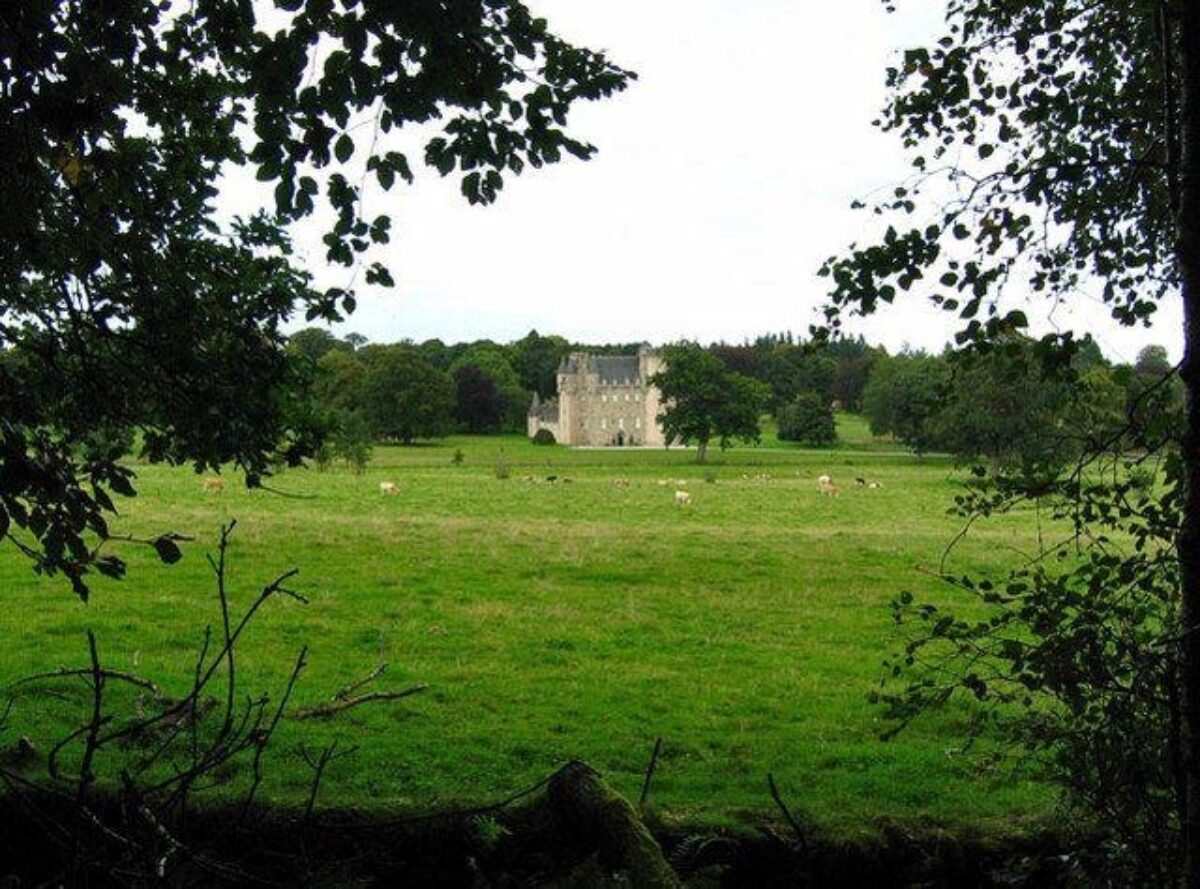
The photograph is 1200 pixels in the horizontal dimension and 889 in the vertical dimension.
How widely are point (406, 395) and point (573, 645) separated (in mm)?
93961

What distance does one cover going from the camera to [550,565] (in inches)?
887

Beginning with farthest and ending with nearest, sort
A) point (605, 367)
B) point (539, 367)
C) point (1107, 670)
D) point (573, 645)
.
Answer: point (539, 367) → point (605, 367) → point (573, 645) → point (1107, 670)

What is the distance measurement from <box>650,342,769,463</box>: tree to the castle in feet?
165

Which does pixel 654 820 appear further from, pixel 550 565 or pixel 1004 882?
pixel 550 565

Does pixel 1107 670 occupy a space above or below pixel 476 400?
below

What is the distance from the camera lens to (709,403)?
9312cm

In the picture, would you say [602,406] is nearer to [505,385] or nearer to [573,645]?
[505,385]

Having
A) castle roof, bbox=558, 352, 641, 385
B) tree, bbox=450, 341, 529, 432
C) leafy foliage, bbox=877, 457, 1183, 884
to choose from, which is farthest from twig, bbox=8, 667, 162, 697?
castle roof, bbox=558, 352, 641, 385

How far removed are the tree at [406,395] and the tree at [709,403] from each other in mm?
27528

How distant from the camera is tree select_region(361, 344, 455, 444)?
107 m

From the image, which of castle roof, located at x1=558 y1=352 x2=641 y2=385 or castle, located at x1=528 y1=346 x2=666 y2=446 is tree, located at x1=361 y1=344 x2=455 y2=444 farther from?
castle roof, located at x1=558 y1=352 x2=641 y2=385

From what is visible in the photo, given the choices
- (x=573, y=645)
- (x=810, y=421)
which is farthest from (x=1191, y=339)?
(x=810, y=421)

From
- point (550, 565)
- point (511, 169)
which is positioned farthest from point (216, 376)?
point (550, 565)

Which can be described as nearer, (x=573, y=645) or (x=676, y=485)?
(x=573, y=645)
